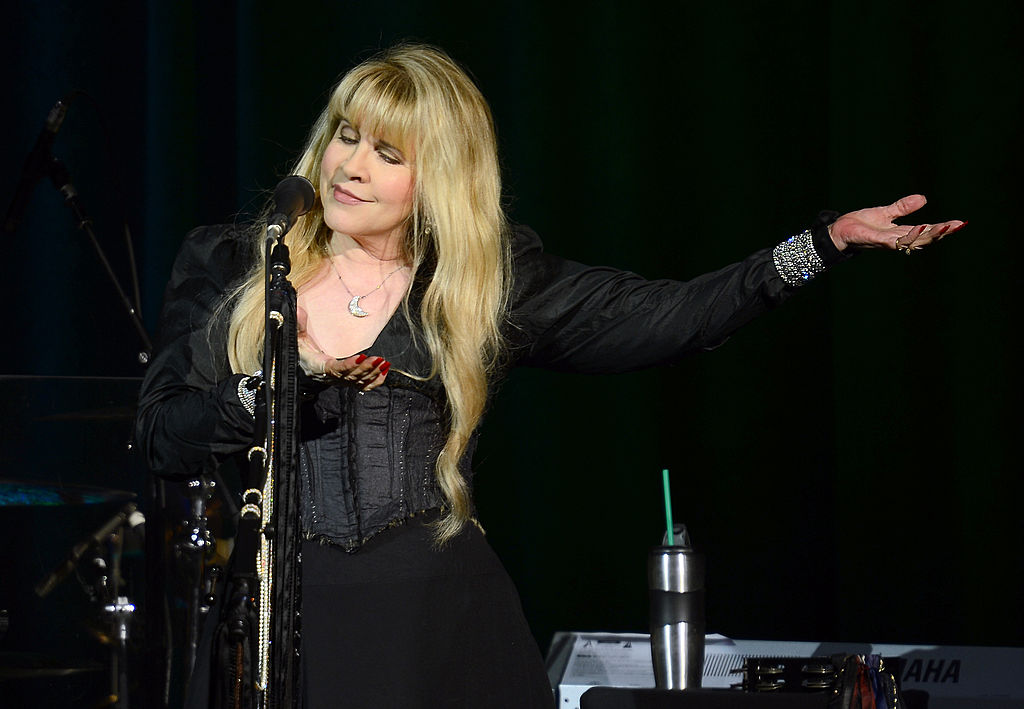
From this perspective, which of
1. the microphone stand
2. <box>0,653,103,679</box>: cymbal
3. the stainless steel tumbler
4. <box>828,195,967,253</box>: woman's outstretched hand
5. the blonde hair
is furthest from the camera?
the microphone stand

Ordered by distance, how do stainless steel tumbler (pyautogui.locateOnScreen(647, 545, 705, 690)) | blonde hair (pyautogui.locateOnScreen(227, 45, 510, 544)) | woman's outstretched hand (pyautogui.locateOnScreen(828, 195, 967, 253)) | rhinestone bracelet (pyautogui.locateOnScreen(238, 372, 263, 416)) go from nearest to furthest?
1. rhinestone bracelet (pyautogui.locateOnScreen(238, 372, 263, 416))
2. woman's outstretched hand (pyautogui.locateOnScreen(828, 195, 967, 253))
3. blonde hair (pyautogui.locateOnScreen(227, 45, 510, 544))
4. stainless steel tumbler (pyautogui.locateOnScreen(647, 545, 705, 690))

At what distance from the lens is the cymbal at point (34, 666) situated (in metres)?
1.93

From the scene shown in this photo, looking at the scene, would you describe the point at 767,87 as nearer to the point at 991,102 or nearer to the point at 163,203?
the point at 991,102

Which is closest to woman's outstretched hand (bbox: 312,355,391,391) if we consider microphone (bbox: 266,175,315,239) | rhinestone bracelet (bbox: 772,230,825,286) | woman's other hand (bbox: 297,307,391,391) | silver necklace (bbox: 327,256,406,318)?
woman's other hand (bbox: 297,307,391,391)

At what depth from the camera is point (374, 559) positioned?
1442 millimetres

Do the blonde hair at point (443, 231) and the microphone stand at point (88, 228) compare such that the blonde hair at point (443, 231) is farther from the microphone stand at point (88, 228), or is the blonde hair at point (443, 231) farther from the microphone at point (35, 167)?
the microphone at point (35, 167)

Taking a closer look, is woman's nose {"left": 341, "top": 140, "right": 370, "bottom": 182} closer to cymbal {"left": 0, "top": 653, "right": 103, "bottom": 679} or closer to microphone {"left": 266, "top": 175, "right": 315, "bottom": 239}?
microphone {"left": 266, "top": 175, "right": 315, "bottom": 239}

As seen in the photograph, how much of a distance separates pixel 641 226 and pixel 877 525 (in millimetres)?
820

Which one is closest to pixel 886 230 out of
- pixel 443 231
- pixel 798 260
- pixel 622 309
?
pixel 798 260

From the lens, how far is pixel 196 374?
59.7 inches

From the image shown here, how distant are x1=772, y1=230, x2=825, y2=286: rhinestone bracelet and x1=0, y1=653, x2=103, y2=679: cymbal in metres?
1.23

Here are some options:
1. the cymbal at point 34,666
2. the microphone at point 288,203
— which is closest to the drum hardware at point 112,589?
the cymbal at point 34,666

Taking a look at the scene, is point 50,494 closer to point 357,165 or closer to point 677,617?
point 357,165

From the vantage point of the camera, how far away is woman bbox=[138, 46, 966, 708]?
1398 millimetres
